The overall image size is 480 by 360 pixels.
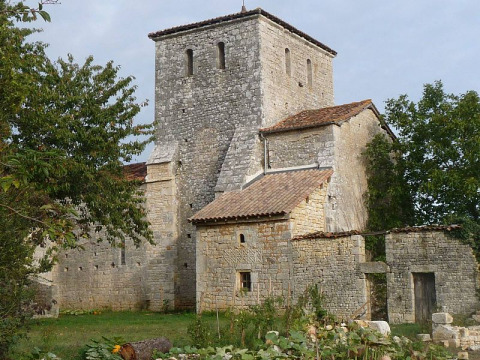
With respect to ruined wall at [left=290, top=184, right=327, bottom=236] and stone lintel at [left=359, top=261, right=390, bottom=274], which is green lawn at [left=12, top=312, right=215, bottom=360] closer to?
ruined wall at [left=290, top=184, right=327, bottom=236]

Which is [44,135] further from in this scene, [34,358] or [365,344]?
[365,344]

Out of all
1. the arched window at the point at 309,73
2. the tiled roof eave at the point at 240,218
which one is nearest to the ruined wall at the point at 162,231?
the tiled roof eave at the point at 240,218

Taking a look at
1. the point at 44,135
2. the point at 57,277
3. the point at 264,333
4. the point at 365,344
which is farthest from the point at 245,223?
the point at 57,277

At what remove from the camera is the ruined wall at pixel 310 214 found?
20.0 meters

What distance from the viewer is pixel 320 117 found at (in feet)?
76.3

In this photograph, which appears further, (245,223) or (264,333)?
(245,223)

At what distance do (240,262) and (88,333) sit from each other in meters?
5.77

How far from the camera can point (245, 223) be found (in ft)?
67.5

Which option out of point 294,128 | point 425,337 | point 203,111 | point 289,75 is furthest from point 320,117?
point 425,337

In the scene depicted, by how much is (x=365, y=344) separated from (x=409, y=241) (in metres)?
7.58

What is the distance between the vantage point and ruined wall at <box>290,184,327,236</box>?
19984mm

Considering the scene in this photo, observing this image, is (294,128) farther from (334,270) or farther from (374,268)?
(374,268)

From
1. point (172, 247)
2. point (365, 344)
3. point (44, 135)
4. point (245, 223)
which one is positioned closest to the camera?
point (365, 344)

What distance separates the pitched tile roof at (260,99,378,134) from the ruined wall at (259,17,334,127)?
59 centimetres
